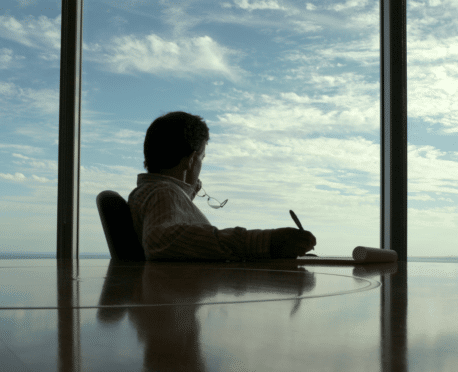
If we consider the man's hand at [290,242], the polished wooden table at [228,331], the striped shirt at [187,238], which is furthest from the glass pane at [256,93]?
the polished wooden table at [228,331]

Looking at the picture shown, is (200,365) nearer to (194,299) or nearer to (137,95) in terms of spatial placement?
(194,299)

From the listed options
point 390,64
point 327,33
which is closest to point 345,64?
point 327,33

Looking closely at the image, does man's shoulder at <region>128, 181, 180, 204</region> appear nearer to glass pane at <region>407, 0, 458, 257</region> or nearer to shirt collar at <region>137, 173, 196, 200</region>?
shirt collar at <region>137, 173, 196, 200</region>

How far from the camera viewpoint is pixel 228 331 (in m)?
0.21

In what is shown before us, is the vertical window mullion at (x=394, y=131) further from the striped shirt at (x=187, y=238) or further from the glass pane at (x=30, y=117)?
the glass pane at (x=30, y=117)

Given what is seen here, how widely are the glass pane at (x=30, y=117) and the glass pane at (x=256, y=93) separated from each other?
0.24 metres

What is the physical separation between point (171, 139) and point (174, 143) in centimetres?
2

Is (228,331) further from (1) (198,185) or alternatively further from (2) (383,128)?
(2) (383,128)

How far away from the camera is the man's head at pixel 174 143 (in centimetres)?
148

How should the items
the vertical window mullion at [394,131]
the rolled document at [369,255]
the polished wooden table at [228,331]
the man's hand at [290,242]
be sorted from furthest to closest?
the vertical window mullion at [394,131] < the man's hand at [290,242] < the rolled document at [369,255] < the polished wooden table at [228,331]

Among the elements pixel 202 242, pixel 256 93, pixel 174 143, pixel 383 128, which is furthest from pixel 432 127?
pixel 202 242

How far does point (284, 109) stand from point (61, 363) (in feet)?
11.6

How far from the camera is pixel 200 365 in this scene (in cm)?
15

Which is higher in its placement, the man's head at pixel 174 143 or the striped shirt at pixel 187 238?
the man's head at pixel 174 143
